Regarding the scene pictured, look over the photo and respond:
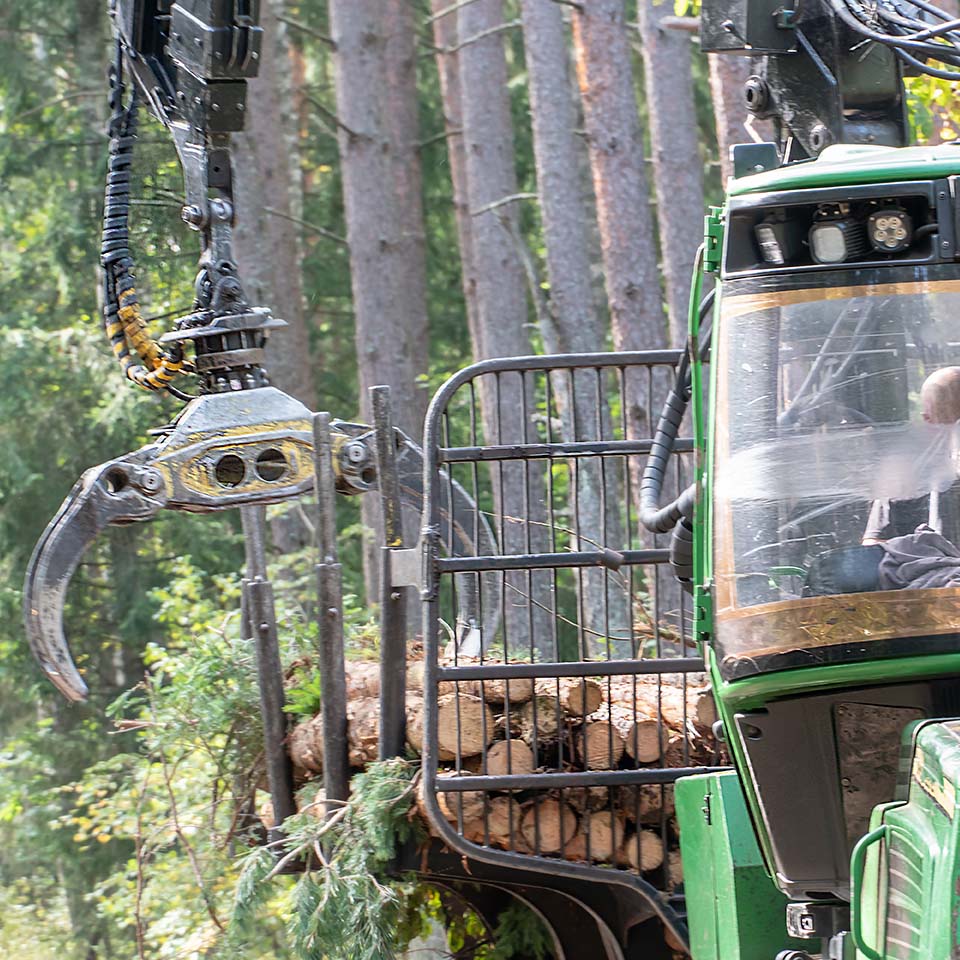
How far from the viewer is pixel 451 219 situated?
2394 centimetres

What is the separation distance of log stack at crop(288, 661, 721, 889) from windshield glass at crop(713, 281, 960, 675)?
6.03 ft

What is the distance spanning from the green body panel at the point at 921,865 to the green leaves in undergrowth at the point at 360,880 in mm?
2365

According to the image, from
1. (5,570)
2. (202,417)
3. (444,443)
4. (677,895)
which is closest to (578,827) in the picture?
(677,895)

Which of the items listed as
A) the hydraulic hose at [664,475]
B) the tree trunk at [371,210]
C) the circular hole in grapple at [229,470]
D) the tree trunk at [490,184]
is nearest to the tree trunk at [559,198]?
the tree trunk at [371,210]

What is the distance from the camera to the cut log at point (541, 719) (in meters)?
5.91

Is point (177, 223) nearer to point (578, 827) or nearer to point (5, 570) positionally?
point (578, 827)

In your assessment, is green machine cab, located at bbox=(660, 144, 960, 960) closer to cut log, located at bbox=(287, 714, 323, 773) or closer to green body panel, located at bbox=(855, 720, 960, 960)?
green body panel, located at bbox=(855, 720, 960, 960)

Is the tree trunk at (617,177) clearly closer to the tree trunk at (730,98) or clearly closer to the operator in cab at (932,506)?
the tree trunk at (730,98)

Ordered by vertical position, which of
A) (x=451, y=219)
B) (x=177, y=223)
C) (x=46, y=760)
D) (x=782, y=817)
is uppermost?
Result: (x=451, y=219)

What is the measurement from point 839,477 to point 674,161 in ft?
35.0

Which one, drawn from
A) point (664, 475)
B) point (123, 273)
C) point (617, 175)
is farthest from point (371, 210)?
point (664, 475)

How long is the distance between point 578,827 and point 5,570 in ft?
46.8

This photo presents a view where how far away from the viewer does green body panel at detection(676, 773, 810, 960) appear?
4824 mm

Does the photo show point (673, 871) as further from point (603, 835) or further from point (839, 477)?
point (839, 477)
